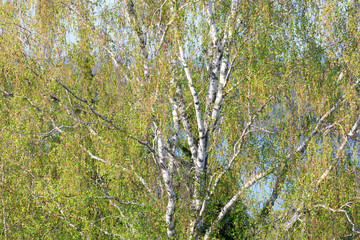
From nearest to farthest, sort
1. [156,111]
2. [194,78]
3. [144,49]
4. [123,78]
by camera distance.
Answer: [156,111]
[144,49]
[123,78]
[194,78]

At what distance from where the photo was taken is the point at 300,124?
9.82m

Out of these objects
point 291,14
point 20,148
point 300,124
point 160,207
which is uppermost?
point 291,14

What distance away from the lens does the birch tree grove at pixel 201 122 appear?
30.6 feet

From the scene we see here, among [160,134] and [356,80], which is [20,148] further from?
[356,80]

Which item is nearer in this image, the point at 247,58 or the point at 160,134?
the point at 160,134

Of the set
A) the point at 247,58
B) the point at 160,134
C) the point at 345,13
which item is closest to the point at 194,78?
the point at 247,58

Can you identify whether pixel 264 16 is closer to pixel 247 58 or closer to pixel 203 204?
pixel 247 58

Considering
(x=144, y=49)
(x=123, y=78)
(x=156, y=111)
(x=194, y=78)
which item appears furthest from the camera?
(x=194, y=78)

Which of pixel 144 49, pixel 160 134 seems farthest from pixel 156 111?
pixel 144 49

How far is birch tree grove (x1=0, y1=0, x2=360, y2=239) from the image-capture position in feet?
30.6

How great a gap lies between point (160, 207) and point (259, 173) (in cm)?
263

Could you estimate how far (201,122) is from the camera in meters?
10.3

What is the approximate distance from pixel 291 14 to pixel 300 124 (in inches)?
114

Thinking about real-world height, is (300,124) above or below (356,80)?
below
